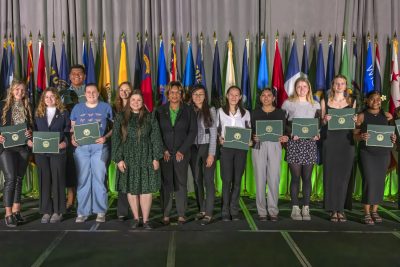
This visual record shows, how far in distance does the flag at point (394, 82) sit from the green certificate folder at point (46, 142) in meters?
4.57

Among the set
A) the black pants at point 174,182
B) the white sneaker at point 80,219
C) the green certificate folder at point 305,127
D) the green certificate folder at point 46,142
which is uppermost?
the green certificate folder at point 305,127

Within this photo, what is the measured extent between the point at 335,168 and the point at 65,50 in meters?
4.07

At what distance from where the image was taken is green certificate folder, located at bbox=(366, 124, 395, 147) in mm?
Answer: 4230

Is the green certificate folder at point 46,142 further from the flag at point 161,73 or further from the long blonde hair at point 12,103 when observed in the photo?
the flag at point 161,73

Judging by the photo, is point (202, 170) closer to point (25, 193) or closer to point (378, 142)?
point (378, 142)

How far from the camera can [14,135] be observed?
4.13 metres

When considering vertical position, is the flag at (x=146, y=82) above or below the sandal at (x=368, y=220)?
above

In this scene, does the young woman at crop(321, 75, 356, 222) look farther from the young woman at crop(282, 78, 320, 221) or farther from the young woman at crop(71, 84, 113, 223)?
the young woman at crop(71, 84, 113, 223)

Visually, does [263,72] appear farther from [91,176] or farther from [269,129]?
[91,176]

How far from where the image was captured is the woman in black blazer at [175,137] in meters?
4.23

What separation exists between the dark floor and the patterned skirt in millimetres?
686

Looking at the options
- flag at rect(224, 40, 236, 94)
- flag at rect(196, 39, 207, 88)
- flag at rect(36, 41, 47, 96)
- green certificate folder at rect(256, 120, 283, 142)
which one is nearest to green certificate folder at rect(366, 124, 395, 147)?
green certificate folder at rect(256, 120, 283, 142)

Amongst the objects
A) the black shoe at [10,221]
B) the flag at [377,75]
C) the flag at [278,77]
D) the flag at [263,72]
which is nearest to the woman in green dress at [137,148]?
the black shoe at [10,221]

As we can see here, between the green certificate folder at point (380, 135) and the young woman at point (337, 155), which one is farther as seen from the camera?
the young woman at point (337, 155)
